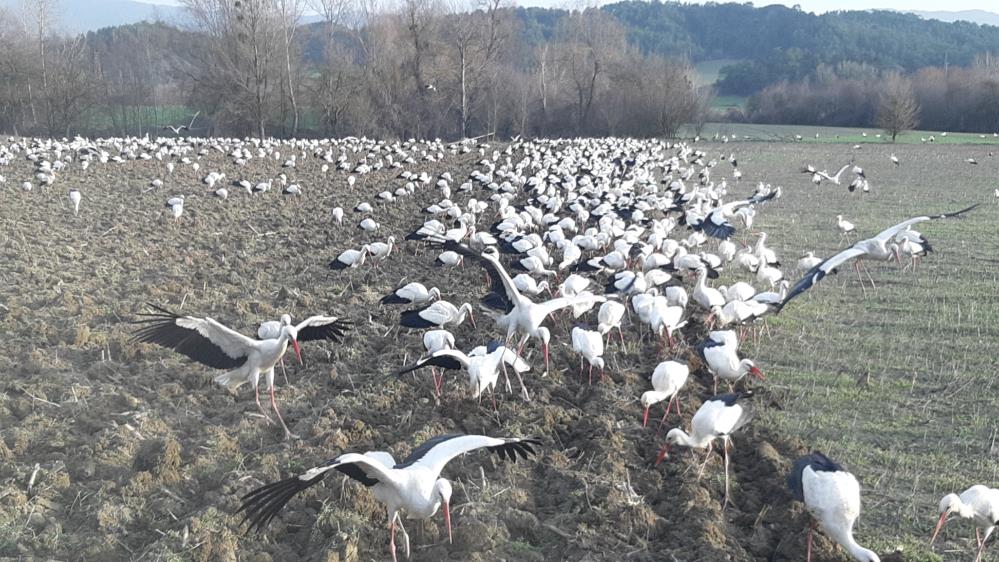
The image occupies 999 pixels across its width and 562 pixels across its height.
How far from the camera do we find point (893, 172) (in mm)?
27609

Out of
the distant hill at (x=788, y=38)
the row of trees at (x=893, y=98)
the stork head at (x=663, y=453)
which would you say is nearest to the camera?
the stork head at (x=663, y=453)

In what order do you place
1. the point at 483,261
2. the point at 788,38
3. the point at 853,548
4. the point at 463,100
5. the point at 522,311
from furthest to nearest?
1. the point at 788,38
2. the point at 463,100
3. the point at 483,261
4. the point at 522,311
5. the point at 853,548

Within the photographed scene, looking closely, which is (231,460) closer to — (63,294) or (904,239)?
(63,294)

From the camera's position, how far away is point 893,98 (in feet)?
163

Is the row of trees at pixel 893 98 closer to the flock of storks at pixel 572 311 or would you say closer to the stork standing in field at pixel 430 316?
the flock of storks at pixel 572 311

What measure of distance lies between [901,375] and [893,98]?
48.2 m

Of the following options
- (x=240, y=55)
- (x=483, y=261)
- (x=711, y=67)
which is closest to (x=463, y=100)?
(x=240, y=55)

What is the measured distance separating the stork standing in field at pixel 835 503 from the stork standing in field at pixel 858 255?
3030 millimetres

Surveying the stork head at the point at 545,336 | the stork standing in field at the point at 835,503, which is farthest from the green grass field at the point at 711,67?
the stork standing in field at the point at 835,503

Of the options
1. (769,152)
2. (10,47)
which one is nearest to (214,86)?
(10,47)

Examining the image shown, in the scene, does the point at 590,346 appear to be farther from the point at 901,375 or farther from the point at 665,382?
the point at 901,375

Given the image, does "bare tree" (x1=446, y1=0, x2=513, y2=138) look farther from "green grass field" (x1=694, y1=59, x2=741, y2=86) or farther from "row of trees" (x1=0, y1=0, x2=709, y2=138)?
"green grass field" (x1=694, y1=59, x2=741, y2=86)

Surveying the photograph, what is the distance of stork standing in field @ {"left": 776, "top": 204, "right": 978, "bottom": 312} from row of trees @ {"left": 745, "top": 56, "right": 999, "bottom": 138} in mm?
44343

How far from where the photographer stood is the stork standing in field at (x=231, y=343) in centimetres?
602
